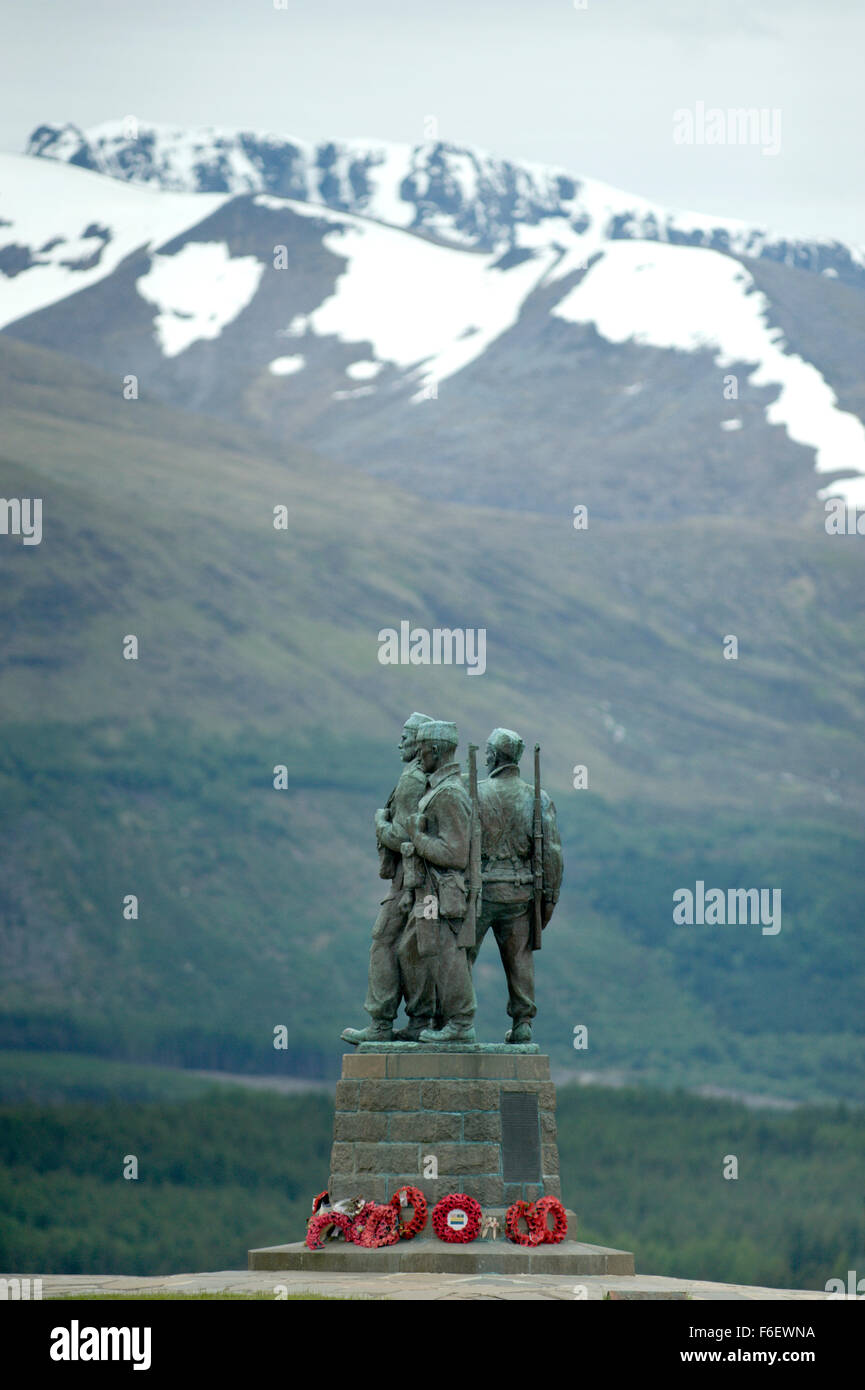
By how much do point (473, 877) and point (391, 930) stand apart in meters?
1.06

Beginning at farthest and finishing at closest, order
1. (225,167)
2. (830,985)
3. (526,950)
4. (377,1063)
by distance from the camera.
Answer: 1. (225,167)
2. (830,985)
3. (526,950)
4. (377,1063)

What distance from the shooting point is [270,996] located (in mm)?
86250

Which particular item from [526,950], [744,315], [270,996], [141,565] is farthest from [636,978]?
[526,950]

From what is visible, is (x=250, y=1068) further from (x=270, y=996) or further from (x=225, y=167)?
(x=225, y=167)

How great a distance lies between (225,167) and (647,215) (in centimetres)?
3778

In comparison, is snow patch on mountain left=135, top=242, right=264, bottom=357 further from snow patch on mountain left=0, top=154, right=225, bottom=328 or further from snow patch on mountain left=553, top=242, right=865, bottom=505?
snow patch on mountain left=553, top=242, right=865, bottom=505

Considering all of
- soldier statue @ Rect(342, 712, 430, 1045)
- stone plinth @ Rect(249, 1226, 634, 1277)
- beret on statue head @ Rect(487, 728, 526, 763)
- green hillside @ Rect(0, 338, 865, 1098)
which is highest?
beret on statue head @ Rect(487, 728, 526, 763)

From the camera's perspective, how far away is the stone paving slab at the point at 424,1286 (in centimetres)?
1819

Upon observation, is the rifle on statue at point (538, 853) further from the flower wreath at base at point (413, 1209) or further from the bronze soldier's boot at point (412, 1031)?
the flower wreath at base at point (413, 1209)

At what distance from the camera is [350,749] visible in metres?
94.2

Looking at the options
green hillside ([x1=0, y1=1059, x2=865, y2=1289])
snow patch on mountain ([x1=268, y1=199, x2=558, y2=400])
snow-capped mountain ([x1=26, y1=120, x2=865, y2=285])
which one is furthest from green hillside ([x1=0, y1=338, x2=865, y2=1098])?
snow-capped mountain ([x1=26, y1=120, x2=865, y2=285])

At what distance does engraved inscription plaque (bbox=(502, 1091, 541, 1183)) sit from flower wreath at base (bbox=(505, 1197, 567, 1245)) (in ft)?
1.29

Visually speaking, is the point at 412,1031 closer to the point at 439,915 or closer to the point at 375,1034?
the point at 375,1034

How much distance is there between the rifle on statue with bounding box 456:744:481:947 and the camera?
22672 mm
